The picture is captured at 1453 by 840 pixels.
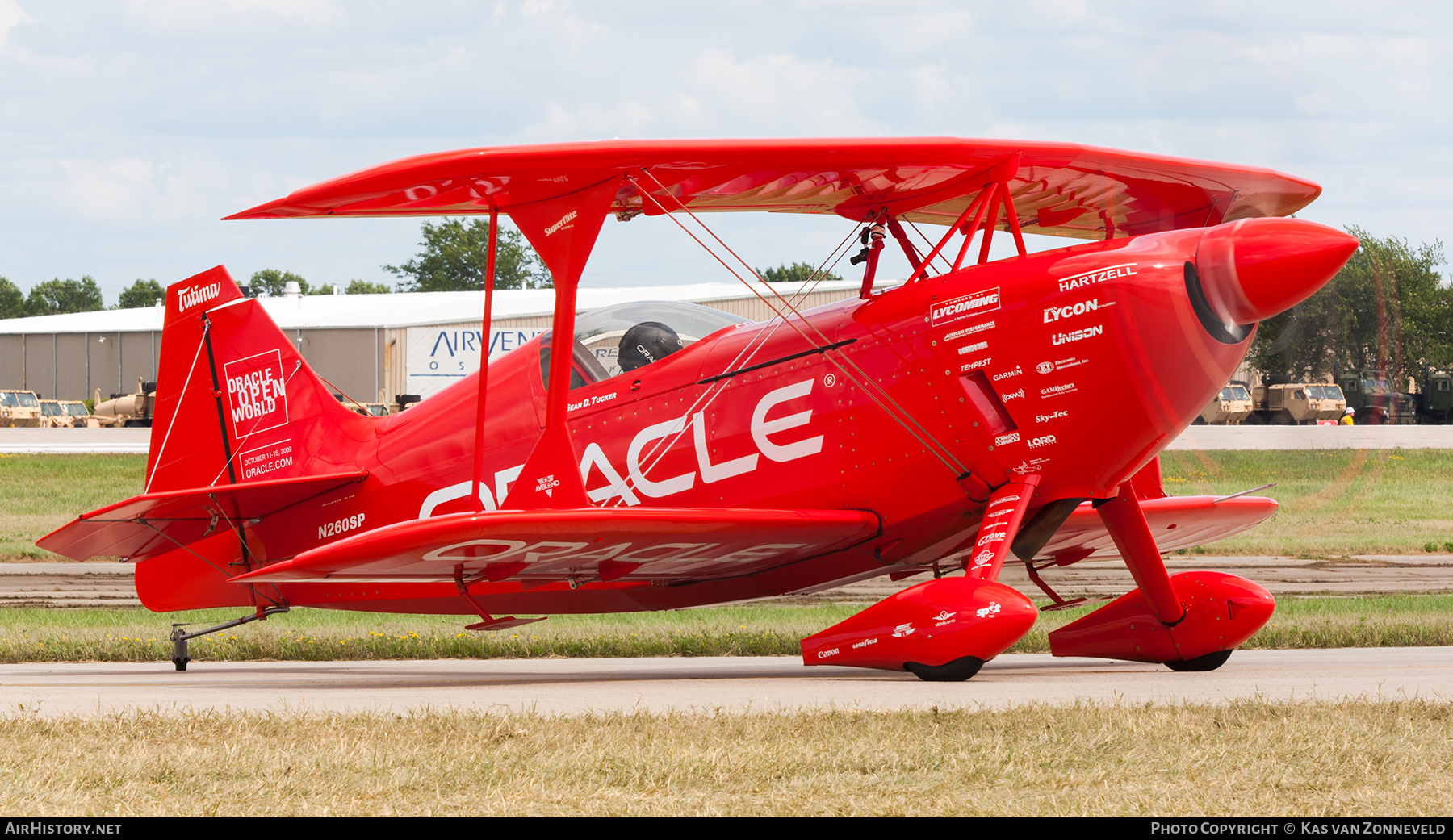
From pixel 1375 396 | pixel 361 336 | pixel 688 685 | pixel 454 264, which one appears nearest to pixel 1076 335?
pixel 1375 396

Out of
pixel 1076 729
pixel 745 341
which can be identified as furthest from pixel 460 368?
pixel 1076 729

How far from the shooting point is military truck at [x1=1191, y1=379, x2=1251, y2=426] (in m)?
58.2

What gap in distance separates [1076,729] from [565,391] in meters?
4.26

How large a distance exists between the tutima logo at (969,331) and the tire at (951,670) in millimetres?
2074

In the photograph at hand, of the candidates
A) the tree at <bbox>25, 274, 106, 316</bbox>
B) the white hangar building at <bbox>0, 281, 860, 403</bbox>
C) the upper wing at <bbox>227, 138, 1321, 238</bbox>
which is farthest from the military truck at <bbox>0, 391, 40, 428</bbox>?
the tree at <bbox>25, 274, 106, 316</bbox>

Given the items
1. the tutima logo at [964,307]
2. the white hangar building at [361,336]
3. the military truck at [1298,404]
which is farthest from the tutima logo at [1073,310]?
the military truck at [1298,404]

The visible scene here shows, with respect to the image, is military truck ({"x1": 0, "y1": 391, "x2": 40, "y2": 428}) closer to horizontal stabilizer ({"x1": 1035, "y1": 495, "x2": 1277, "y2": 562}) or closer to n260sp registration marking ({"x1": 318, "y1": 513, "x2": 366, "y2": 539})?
n260sp registration marking ({"x1": 318, "y1": 513, "x2": 366, "y2": 539})

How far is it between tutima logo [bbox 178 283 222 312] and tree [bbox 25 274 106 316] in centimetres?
16051

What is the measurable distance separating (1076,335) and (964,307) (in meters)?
0.74

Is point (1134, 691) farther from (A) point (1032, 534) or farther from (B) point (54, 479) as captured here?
(B) point (54, 479)

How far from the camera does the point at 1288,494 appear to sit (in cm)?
3094

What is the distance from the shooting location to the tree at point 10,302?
160125 millimetres

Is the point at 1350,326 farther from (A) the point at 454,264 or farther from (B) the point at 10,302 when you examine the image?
(B) the point at 10,302

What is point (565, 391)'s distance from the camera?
920 cm
